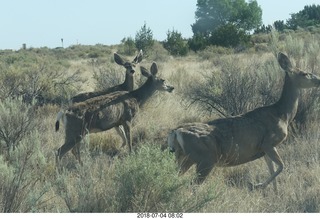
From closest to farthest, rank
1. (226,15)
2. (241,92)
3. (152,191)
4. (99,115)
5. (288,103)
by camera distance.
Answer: (152,191) < (288,103) < (99,115) < (241,92) < (226,15)

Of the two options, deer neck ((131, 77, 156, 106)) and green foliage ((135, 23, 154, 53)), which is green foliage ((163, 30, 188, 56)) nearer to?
green foliage ((135, 23, 154, 53))

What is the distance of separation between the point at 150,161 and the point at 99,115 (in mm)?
4718

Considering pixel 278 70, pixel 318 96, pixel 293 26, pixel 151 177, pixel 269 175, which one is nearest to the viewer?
pixel 151 177

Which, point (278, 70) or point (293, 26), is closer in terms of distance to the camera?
point (278, 70)

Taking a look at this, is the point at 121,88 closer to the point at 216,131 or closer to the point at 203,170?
the point at 216,131

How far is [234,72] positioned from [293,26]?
5592 cm

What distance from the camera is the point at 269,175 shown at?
920 cm

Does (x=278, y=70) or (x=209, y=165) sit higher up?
(x=278, y=70)

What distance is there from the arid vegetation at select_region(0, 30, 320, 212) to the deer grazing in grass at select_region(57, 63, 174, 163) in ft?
1.11

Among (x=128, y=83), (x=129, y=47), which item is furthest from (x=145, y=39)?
(x=128, y=83)

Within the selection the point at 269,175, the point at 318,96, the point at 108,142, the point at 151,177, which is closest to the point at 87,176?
the point at 151,177

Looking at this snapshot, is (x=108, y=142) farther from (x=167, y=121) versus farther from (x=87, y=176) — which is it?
(x=87, y=176)

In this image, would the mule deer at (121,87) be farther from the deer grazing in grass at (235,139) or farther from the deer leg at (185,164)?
the deer leg at (185,164)

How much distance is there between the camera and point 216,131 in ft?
28.6
